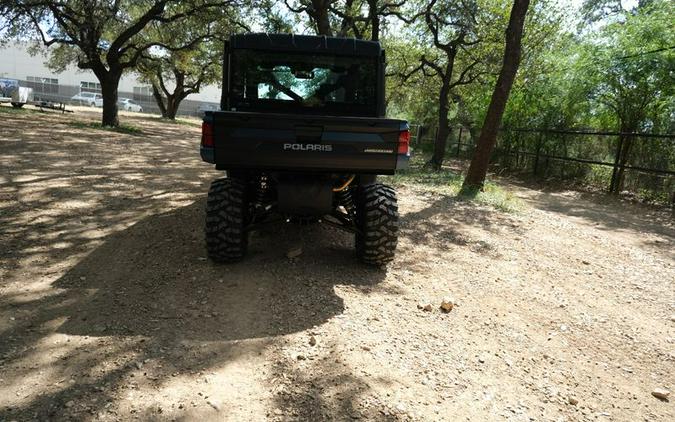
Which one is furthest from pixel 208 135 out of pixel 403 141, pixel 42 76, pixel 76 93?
pixel 42 76

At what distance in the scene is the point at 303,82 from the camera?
4.80 metres

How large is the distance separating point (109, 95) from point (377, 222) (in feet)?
60.6

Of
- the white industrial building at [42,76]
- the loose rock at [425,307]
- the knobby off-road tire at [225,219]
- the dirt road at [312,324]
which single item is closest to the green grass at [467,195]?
the dirt road at [312,324]

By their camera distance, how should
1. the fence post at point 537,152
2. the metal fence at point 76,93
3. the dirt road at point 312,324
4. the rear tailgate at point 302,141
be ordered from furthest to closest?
1. the metal fence at point 76,93
2. the fence post at point 537,152
3. the rear tailgate at point 302,141
4. the dirt road at point 312,324

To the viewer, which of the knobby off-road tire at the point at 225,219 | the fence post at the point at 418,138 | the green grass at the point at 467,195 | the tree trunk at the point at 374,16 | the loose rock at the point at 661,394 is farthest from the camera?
the fence post at the point at 418,138

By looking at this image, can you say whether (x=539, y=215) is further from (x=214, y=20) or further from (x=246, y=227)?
(x=214, y=20)

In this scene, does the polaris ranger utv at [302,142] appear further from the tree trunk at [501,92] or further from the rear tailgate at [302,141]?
the tree trunk at [501,92]

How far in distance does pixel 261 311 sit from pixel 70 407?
1.43 metres

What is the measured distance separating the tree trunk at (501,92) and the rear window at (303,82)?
5.63m

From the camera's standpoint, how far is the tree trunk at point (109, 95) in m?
19.0

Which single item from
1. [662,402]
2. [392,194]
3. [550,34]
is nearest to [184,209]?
[392,194]

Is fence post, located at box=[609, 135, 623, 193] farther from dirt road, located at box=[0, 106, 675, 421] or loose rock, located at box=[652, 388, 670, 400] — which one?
loose rock, located at box=[652, 388, 670, 400]

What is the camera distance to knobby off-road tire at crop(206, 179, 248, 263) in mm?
4125

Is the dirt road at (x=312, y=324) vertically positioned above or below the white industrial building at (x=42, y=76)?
below
